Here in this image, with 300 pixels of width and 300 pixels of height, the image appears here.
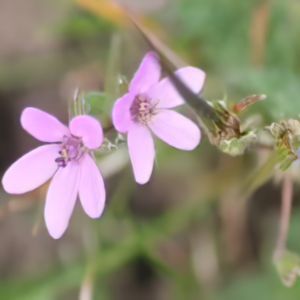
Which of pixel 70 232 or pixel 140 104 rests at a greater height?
pixel 70 232

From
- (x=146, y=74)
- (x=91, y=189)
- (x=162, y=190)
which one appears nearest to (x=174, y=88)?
(x=146, y=74)

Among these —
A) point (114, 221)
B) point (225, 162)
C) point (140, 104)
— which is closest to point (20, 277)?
point (114, 221)

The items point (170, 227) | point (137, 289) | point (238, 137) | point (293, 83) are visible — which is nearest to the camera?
point (238, 137)

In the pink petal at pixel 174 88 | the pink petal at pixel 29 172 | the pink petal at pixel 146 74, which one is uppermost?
the pink petal at pixel 29 172

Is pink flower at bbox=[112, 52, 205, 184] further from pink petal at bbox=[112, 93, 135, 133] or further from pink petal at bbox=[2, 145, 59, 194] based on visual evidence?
pink petal at bbox=[2, 145, 59, 194]

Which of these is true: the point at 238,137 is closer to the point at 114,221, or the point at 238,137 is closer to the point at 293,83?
the point at 293,83

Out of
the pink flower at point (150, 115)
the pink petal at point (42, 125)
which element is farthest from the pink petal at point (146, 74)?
the pink petal at point (42, 125)

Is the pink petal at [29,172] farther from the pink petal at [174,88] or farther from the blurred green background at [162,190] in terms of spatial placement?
the blurred green background at [162,190]
